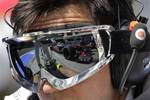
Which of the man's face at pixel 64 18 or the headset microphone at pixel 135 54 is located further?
the man's face at pixel 64 18

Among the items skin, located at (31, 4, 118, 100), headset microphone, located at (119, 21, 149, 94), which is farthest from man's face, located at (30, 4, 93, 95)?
headset microphone, located at (119, 21, 149, 94)

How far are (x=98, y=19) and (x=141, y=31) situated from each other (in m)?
0.17

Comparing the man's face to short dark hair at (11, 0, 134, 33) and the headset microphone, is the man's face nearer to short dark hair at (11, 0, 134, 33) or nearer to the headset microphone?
short dark hair at (11, 0, 134, 33)

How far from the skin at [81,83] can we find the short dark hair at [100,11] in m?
0.02

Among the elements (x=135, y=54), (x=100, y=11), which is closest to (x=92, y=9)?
(x=100, y=11)

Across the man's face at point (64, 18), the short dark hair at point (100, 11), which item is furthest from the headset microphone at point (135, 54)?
the man's face at point (64, 18)

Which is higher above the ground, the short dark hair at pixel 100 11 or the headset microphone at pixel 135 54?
the short dark hair at pixel 100 11

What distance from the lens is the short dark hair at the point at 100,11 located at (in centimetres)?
133

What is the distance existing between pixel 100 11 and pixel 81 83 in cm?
24

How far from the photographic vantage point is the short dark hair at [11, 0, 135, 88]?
4.37 ft

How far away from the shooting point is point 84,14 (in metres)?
1.35

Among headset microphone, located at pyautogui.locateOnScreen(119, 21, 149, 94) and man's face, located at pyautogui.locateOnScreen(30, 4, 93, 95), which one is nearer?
headset microphone, located at pyautogui.locateOnScreen(119, 21, 149, 94)

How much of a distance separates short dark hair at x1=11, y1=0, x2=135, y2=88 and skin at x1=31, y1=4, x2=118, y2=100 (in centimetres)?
2

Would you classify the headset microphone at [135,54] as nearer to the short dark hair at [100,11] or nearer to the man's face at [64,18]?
the short dark hair at [100,11]
